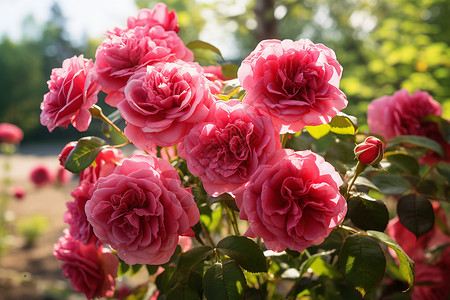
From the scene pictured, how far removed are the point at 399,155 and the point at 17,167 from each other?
8.83 m

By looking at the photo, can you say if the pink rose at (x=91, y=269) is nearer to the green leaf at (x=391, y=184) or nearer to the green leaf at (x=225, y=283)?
the green leaf at (x=225, y=283)

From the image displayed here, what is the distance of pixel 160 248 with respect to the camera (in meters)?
0.45

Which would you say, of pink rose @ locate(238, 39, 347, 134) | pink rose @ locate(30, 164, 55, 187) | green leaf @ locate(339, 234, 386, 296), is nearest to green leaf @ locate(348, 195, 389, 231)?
green leaf @ locate(339, 234, 386, 296)

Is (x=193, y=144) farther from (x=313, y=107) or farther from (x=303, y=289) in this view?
(x=303, y=289)

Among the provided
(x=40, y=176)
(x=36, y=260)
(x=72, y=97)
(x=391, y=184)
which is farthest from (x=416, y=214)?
(x=36, y=260)

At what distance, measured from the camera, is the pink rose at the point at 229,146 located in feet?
1.42

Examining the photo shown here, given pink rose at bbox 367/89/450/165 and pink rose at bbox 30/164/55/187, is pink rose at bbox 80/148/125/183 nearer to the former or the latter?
pink rose at bbox 367/89/450/165

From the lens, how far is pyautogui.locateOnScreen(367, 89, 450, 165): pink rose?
79cm

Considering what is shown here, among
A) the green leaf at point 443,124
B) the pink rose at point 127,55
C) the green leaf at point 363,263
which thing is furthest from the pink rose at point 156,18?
the green leaf at point 443,124

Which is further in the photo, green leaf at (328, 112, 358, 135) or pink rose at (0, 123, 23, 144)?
pink rose at (0, 123, 23, 144)

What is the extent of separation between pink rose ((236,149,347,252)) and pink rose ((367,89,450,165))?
431mm

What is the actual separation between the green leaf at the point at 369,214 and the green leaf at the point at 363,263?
0.06 meters

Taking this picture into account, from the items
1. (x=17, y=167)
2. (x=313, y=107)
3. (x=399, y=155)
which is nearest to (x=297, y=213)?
(x=313, y=107)

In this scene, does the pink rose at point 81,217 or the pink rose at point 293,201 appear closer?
the pink rose at point 293,201
